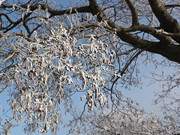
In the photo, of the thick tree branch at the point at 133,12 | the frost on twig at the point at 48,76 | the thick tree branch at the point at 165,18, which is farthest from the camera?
the thick tree branch at the point at 133,12

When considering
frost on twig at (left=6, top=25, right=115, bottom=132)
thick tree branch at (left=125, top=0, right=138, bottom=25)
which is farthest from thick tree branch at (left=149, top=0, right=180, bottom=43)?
frost on twig at (left=6, top=25, right=115, bottom=132)

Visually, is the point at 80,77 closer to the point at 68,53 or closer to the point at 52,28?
the point at 68,53

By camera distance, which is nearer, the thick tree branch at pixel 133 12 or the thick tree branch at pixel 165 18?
the thick tree branch at pixel 165 18

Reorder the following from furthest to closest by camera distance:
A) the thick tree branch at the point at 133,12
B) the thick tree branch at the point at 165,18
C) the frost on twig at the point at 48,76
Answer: the thick tree branch at the point at 133,12, the thick tree branch at the point at 165,18, the frost on twig at the point at 48,76

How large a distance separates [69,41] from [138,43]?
518 cm

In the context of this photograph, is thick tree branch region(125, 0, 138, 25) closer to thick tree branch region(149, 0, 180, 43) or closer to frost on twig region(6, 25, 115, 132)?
thick tree branch region(149, 0, 180, 43)

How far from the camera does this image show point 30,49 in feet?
23.8

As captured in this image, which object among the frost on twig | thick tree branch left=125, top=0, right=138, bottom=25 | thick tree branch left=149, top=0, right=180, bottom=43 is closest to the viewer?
the frost on twig

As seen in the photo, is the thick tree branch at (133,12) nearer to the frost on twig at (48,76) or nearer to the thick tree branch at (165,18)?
the thick tree branch at (165,18)

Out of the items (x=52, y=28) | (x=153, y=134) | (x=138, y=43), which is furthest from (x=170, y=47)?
(x=153, y=134)

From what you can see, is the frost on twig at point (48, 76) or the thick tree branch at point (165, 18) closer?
the frost on twig at point (48, 76)

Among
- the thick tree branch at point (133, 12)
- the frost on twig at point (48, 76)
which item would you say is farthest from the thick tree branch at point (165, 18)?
the frost on twig at point (48, 76)

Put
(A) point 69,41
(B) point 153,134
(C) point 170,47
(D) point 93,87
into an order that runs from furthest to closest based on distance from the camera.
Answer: (B) point 153,134
(C) point 170,47
(A) point 69,41
(D) point 93,87

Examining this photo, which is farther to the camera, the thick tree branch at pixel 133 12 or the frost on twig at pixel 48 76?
the thick tree branch at pixel 133 12
